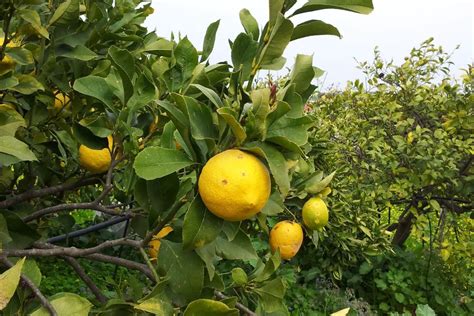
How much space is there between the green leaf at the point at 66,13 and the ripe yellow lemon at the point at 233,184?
63 centimetres

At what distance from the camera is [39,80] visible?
1.29 metres

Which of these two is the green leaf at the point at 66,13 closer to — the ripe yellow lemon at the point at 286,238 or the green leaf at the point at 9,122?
the green leaf at the point at 9,122

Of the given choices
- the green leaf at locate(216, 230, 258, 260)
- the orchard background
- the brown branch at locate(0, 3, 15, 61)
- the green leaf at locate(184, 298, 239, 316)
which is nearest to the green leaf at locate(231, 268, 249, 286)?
the orchard background

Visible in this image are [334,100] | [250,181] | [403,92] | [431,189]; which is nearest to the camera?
[250,181]

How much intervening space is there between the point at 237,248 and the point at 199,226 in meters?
0.17

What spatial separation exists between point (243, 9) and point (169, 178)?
1.13 feet

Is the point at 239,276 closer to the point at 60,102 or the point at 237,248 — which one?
the point at 237,248

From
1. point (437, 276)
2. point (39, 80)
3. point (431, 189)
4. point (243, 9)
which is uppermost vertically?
point (243, 9)

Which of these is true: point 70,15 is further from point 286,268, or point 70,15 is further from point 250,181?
point 286,268

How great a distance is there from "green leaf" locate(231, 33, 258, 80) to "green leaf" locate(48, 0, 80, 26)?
511mm

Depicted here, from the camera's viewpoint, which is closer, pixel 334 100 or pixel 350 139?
pixel 350 139

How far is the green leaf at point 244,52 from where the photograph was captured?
865mm

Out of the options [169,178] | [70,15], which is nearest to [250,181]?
[169,178]

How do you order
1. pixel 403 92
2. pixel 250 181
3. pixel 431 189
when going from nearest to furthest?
pixel 250 181
pixel 431 189
pixel 403 92
